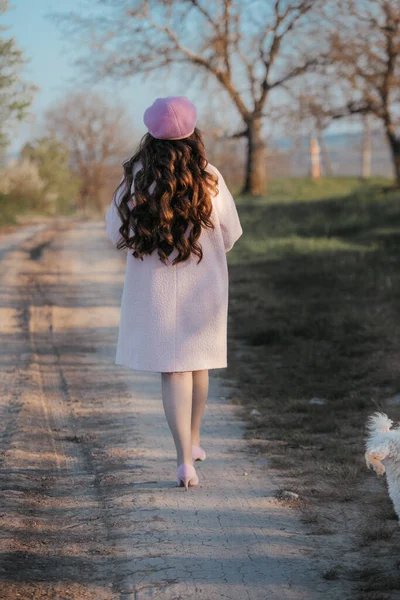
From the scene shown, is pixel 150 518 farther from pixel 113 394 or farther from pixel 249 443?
pixel 113 394

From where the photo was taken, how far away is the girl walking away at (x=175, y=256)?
4.31m

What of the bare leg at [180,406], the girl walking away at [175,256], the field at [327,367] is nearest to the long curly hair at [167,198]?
the girl walking away at [175,256]

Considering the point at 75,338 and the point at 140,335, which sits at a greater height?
the point at 140,335

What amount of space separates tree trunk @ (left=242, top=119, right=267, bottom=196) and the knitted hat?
23.6 metres

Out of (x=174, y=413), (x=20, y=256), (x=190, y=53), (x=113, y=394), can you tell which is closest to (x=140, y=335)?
(x=174, y=413)

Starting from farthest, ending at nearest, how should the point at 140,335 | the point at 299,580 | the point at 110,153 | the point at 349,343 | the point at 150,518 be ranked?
1. the point at 110,153
2. the point at 349,343
3. the point at 140,335
4. the point at 150,518
5. the point at 299,580

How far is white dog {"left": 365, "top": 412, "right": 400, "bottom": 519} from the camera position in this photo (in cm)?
348

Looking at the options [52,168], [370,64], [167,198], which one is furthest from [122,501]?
[52,168]

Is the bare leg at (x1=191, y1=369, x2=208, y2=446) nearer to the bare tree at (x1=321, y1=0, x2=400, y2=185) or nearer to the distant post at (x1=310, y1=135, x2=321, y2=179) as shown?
the bare tree at (x1=321, y1=0, x2=400, y2=185)

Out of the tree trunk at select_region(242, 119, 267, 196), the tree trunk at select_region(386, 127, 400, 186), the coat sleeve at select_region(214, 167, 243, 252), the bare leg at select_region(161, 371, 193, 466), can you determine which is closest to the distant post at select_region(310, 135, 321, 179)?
the tree trunk at select_region(242, 119, 267, 196)

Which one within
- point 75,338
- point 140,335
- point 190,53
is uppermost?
point 190,53

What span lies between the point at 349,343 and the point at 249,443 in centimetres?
294

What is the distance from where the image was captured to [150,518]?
13.6 ft

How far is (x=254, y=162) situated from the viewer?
2802cm
